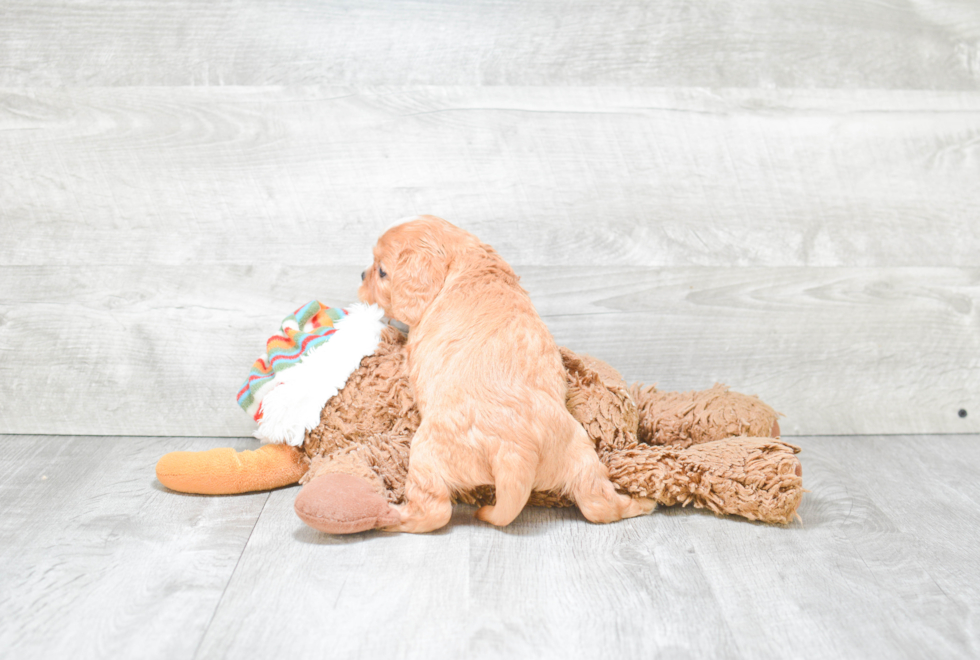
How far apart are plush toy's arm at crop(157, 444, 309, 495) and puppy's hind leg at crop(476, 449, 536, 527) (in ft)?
1.08

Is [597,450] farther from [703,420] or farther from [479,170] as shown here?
[479,170]

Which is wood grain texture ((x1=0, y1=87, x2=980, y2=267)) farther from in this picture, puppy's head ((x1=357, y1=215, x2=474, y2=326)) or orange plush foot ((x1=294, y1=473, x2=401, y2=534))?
orange plush foot ((x1=294, y1=473, x2=401, y2=534))

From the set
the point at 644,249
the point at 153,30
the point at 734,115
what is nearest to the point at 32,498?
the point at 153,30

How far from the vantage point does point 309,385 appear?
3.40 feet

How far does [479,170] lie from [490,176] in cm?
2

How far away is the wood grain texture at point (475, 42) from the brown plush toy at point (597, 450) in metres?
0.47

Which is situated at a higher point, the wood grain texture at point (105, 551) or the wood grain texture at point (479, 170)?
the wood grain texture at point (479, 170)

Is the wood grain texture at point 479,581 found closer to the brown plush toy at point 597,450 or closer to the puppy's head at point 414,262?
the brown plush toy at point 597,450

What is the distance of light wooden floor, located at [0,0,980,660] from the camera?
119 centimetres

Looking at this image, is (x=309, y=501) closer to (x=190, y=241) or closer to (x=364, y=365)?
(x=364, y=365)

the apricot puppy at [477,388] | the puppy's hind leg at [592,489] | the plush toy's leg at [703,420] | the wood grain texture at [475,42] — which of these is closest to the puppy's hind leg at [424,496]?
the apricot puppy at [477,388]

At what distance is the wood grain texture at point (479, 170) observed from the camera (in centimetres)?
120

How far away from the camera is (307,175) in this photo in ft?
3.98

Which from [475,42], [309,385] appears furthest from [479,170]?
[309,385]
